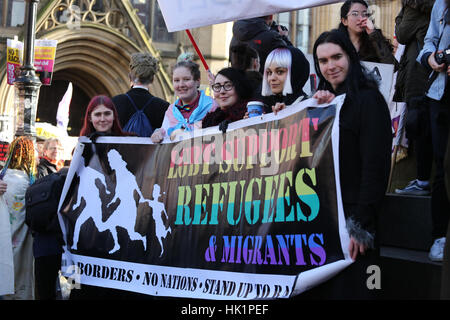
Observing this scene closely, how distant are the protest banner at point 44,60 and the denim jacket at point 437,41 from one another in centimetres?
1114

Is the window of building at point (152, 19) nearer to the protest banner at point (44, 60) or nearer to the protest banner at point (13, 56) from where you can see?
the protest banner at point (13, 56)

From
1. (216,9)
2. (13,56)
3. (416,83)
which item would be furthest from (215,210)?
(13,56)

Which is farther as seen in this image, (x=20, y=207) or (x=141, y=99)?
(x=141, y=99)

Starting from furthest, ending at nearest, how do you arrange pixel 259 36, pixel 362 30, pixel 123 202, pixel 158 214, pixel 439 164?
pixel 259 36 → pixel 362 30 → pixel 123 202 → pixel 158 214 → pixel 439 164

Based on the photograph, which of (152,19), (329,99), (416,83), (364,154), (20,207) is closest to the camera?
(364,154)

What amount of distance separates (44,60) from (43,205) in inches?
387

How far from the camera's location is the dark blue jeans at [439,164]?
3666mm

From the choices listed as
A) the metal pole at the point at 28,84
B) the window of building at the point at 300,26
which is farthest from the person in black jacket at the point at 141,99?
the window of building at the point at 300,26

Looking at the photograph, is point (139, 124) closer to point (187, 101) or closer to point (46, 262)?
point (187, 101)

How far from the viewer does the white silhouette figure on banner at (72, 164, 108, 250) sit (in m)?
5.27

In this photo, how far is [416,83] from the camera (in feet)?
15.1

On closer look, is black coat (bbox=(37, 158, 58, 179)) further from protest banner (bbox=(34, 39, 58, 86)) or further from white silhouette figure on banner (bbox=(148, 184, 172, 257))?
protest banner (bbox=(34, 39, 58, 86))

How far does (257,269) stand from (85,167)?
2.15 metres
